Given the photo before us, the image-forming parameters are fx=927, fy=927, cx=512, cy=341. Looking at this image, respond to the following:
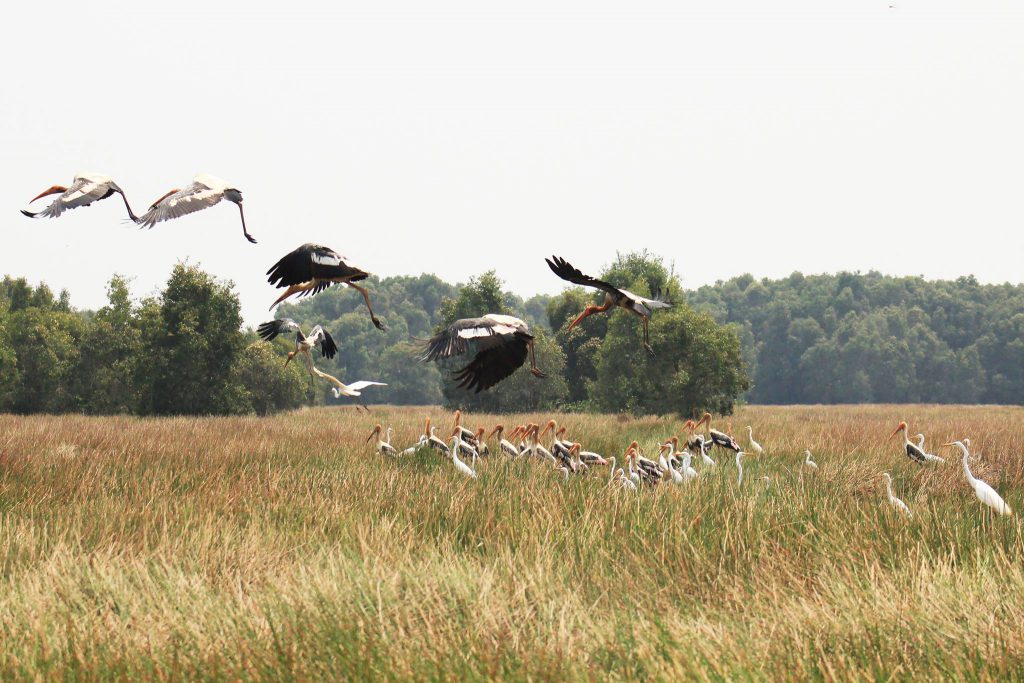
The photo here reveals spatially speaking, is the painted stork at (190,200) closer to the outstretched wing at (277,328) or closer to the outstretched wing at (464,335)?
the outstretched wing at (277,328)

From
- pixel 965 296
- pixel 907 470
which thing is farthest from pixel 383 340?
pixel 907 470

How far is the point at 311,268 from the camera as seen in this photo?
536 cm

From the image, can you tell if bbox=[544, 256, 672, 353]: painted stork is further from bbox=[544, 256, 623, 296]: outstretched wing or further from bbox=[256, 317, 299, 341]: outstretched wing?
bbox=[256, 317, 299, 341]: outstretched wing

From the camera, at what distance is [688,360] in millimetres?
26375

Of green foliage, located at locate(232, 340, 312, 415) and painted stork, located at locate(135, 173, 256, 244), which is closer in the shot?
painted stork, located at locate(135, 173, 256, 244)

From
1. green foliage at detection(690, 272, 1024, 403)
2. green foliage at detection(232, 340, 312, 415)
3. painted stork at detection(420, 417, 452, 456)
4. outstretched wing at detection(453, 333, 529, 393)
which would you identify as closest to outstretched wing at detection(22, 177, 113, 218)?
outstretched wing at detection(453, 333, 529, 393)

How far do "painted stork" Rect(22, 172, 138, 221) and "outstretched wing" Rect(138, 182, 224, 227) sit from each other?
0.38 feet

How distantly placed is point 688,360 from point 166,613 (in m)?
22.8

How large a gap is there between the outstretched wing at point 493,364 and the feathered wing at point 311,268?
116cm

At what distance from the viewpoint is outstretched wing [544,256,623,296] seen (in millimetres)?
4719

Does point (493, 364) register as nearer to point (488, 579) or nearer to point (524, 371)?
point (488, 579)

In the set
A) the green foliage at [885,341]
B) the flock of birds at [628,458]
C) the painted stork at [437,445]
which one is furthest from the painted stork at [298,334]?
the green foliage at [885,341]

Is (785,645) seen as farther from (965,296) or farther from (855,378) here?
(965,296)

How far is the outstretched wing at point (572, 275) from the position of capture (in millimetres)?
4719
